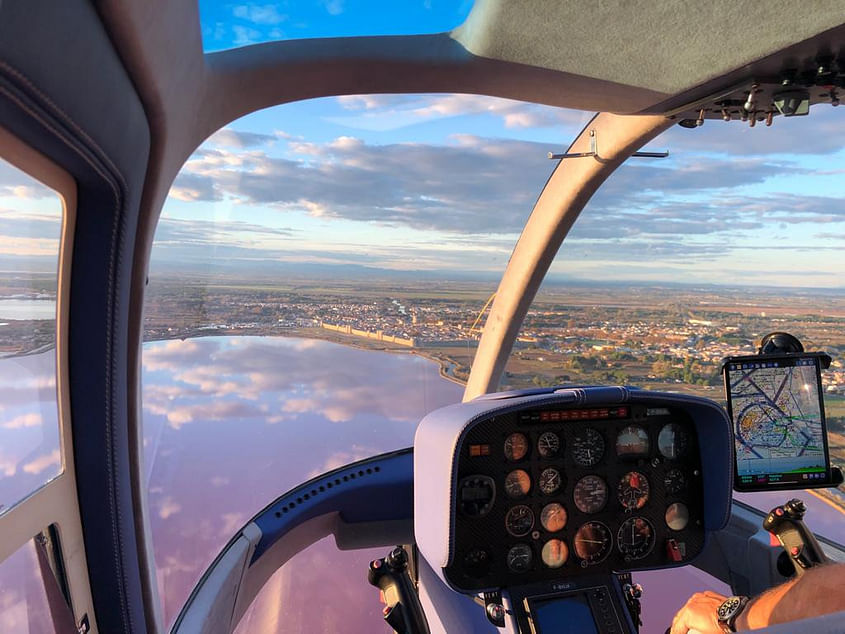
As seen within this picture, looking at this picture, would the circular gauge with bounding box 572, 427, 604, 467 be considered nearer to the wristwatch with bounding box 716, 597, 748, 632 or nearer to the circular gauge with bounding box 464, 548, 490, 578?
the circular gauge with bounding box 464, 548, 490, 578

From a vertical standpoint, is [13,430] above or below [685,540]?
above

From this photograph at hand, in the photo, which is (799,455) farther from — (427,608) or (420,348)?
(420,348)

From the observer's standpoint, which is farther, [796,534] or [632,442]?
[632,442]

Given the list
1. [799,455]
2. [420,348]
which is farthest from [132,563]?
[799,455]

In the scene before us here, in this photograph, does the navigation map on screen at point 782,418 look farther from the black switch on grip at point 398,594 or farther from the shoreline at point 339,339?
the shoreline at point 339,339

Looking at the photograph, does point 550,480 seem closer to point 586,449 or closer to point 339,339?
point 586,449

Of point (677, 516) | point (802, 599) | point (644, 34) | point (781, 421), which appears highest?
point (644, 34)

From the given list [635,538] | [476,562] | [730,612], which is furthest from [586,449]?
[730,612]
